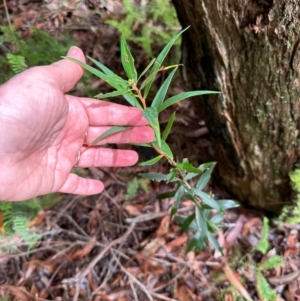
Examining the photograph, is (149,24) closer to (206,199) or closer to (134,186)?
(134,186)

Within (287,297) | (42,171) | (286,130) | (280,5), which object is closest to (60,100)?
(42,171)

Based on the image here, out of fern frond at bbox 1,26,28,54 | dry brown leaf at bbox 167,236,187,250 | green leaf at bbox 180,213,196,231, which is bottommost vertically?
dry brown leaf at bbox 167,236,187,250

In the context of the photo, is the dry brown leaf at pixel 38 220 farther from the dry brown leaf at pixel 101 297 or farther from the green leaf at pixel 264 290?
the green leaf at pixel 264 290

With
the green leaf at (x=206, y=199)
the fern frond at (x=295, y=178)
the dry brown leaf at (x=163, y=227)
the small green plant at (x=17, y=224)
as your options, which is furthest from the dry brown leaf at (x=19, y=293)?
the fern frond at (x=295, y=178)

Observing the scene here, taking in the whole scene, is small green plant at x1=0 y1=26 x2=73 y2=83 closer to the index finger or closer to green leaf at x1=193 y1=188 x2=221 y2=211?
the index finger

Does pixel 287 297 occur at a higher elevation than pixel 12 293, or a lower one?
lower

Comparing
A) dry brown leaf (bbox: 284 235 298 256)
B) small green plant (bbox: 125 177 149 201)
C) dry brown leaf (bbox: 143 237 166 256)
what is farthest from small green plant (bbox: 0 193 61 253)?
dry brown leaf (bbox: 284 235 298 256)

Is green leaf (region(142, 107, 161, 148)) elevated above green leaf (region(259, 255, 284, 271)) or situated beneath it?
elevated above

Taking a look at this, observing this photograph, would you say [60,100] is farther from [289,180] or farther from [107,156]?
[289,180]
